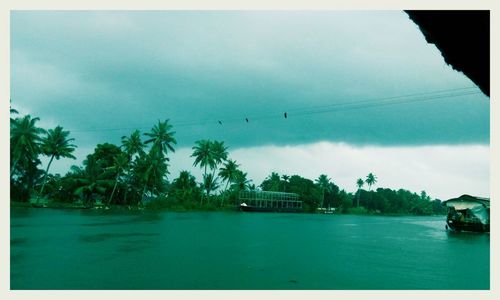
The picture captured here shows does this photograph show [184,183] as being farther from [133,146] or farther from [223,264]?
[223,264]

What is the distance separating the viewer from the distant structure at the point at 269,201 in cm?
6688

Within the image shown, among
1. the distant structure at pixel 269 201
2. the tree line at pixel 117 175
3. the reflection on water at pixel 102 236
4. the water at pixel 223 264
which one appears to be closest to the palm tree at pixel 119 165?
the tree line at pixel 117 175

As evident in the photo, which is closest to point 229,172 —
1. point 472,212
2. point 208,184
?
point 208,184

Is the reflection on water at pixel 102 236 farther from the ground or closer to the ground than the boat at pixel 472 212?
closer to the ground

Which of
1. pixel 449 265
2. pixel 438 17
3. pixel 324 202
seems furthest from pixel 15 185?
pixel 324 202

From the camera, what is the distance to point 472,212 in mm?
28375

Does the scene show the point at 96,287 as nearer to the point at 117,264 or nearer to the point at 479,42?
the point at 117,264

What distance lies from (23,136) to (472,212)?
138ft

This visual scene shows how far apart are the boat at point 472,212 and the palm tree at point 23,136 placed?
40.2 metres

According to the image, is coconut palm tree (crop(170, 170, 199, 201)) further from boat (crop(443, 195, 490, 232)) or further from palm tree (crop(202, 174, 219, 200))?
boat (crop(443, 195, 490, 232))

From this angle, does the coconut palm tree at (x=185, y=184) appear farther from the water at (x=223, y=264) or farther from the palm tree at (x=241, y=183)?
the water at (x=223, y=264)

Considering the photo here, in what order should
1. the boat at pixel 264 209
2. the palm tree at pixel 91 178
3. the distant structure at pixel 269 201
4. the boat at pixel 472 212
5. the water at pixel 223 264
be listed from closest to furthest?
the water at pixel 223 264
the boat at pixel 472 212
the palm tree at pixel 91 178
the boat at pixel 264 209
the distant structure at pixel 269 201

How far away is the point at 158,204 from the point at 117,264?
41.9 metres

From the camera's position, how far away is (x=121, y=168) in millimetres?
47531
